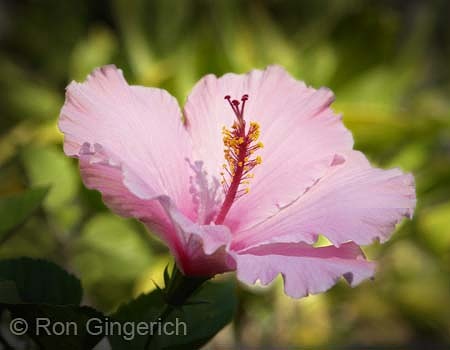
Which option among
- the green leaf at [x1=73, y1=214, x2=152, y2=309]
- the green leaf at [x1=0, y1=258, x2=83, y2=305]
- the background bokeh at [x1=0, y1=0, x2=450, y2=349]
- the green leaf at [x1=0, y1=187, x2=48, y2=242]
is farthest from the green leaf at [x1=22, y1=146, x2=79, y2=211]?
the green leaf at [x1=0, y1=258, x2=83, y2=305]

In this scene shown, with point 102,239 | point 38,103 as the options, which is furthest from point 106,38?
point 102,239

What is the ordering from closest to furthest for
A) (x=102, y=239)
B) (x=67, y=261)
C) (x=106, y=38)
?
(x=67, y=261)
(x=102, y=239)
(x=106, y=38)

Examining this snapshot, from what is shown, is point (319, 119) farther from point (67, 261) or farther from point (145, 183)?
point (67, 261)

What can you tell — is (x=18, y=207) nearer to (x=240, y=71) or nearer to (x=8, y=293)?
(x=8, y=293)

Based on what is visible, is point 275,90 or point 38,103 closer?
point 275,90

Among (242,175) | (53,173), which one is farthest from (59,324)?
(53,173)
